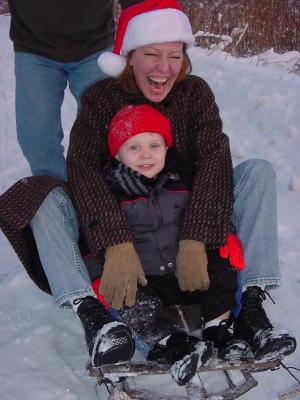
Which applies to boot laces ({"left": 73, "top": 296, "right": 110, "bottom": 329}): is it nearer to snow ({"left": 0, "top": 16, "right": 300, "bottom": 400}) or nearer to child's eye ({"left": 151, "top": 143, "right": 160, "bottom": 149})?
snow ({"left": 0, "top": 16, "right": 300, "bottom": 400})

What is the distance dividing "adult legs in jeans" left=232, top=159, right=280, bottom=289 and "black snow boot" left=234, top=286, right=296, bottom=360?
0.20ft

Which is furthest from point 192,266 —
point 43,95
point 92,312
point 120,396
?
point 43,95

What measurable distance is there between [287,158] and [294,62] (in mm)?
A: 2653

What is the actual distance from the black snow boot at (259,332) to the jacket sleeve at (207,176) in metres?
0.26

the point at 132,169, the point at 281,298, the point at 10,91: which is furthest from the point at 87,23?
the point at 10,91

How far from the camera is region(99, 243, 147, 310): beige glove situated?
1.74 meters

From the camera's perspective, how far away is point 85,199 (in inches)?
76.2

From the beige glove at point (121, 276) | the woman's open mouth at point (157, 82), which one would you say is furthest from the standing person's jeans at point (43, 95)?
the beige glove at point (121, 276)

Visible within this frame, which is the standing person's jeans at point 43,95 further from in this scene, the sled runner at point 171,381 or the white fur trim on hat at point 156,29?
the sled runner at point 171,381

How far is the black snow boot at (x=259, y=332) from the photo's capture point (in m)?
1.67

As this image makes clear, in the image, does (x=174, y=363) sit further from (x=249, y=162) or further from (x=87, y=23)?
(x=87, y=23)

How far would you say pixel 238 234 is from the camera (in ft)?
6.55

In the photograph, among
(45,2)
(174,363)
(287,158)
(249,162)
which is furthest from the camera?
(287,158)

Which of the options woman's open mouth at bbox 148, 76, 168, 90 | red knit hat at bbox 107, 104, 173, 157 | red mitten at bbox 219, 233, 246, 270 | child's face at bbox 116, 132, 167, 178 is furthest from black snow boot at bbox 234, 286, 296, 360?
woman's open mouth at bbox 148, 76, 168, 90
